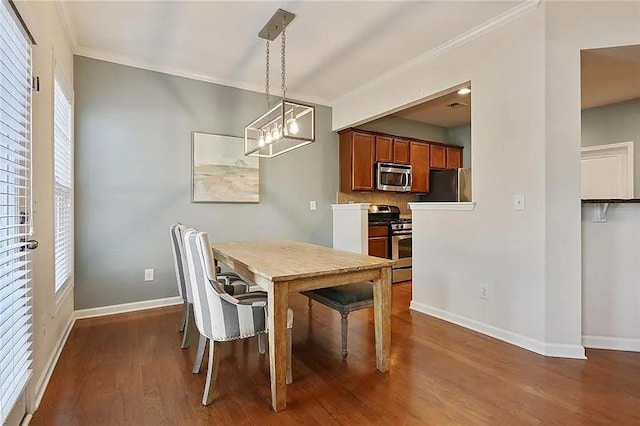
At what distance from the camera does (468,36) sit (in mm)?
2932

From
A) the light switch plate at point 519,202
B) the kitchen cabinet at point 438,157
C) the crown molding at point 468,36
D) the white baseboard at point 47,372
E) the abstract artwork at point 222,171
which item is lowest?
the white baseboard at point 47,372

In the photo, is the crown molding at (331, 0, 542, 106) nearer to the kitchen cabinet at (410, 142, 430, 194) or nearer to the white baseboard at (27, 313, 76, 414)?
the kitchen cabinet at (410, 142, 430, 194)

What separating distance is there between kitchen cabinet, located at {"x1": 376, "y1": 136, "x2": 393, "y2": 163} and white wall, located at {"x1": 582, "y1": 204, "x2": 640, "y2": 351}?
9.40 feet

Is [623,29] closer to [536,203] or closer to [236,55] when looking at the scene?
[536,203]

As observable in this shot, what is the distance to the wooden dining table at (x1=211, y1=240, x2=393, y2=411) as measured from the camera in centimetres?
179

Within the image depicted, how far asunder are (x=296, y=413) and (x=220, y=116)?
3.36 metres

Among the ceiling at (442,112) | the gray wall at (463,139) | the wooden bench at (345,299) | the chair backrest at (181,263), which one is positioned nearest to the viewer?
the wooden bench at (345,299)

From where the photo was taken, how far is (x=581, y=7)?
2.39 meters

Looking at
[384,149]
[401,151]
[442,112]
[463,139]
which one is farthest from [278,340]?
[463,139]

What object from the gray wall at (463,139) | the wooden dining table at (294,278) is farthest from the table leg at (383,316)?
the gray wall at (463,139)

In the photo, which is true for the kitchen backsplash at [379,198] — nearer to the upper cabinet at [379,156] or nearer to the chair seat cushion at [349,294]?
the upper cabinet at [379,156]

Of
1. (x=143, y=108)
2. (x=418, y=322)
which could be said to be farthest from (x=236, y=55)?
(x=418, y=322)

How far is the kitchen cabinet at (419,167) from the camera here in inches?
214

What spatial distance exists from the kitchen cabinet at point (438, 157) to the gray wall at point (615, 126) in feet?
6.27
